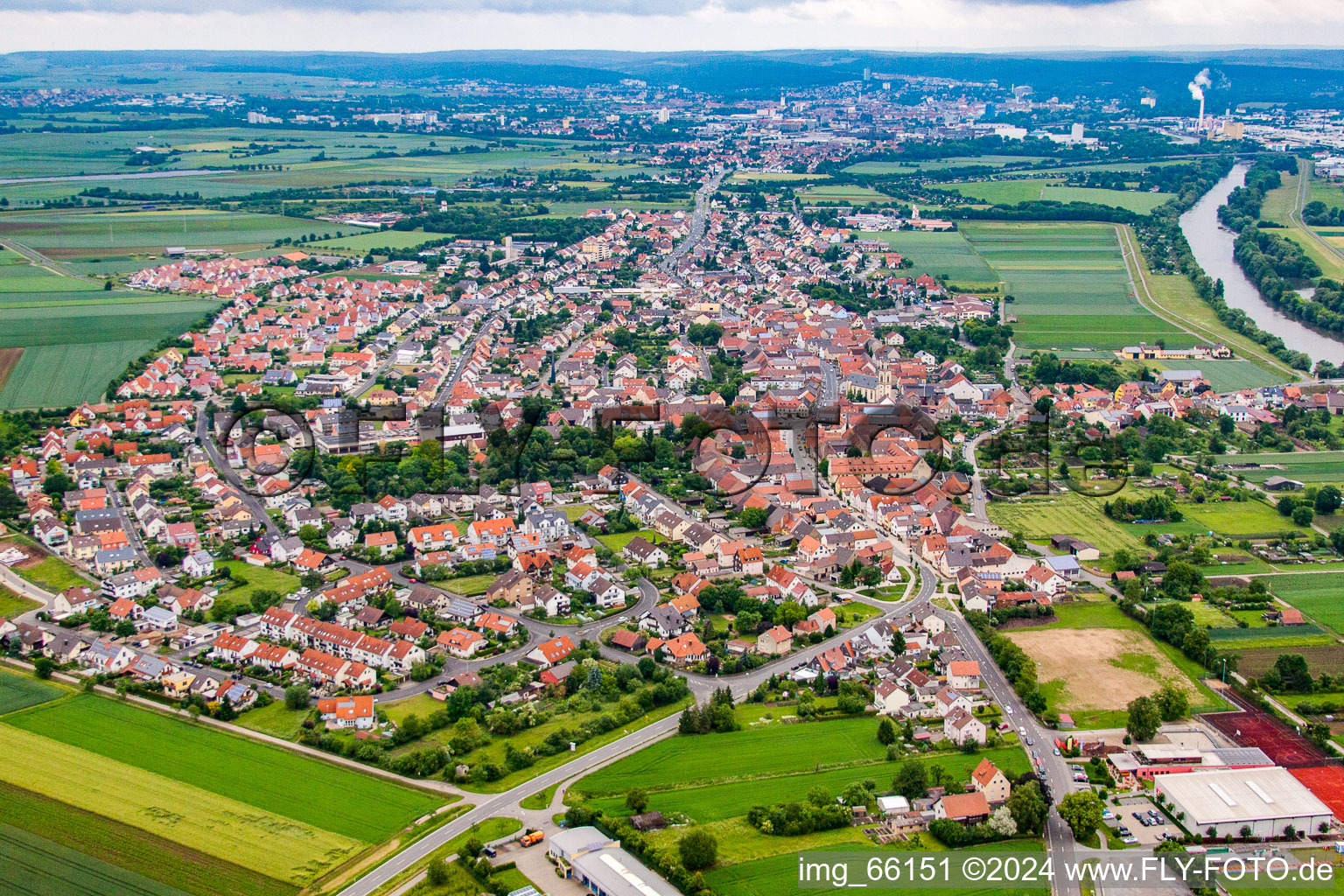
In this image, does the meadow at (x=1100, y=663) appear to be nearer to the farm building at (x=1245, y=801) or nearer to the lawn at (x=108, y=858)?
the farm building at (x=1245, y=801)

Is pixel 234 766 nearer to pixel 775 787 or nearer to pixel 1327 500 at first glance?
pixel 775 787

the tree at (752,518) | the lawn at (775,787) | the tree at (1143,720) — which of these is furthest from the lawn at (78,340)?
the tree at (1143,720)

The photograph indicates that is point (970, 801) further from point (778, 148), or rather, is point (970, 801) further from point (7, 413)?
point (778, 148)

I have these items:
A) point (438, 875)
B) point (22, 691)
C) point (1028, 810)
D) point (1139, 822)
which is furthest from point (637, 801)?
point (22, 691)

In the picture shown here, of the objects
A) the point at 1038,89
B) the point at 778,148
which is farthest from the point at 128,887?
the point at 1038,89

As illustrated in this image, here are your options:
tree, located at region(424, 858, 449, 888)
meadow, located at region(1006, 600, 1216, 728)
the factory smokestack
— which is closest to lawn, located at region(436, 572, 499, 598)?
tree, located at region(424, 858, 449, 888)

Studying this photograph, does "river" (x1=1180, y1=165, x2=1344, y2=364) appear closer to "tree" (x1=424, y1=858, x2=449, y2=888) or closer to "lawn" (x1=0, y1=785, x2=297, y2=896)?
"tree" (x1=424, y1=858, x2=449, y2=888)
